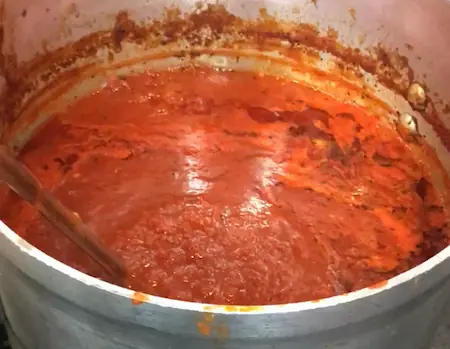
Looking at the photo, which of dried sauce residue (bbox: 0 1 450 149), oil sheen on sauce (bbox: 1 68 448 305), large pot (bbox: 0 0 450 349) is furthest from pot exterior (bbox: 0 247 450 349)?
dried sauce residue (bbox: 0 1 450 149)

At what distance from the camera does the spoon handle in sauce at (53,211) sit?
66 centimetres

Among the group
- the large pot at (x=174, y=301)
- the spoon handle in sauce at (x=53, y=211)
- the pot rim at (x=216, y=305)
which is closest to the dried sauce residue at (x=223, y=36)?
the large pot at (x=174, y=301)

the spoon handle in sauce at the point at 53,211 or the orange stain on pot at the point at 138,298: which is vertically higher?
the spoon handle in sauce at the point at 53,211

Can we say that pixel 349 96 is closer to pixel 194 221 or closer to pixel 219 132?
pixel 219 132

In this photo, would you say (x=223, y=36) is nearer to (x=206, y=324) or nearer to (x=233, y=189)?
(x=233, y=189)

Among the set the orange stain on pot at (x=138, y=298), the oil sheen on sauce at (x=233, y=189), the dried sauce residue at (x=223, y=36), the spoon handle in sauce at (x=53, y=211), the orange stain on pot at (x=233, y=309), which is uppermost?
the dried sauce residue at (x=223, y=36)

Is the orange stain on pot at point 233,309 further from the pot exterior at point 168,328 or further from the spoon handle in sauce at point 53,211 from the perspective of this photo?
the spoon handle in sauce at point 53,211

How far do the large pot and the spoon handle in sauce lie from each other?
66mm

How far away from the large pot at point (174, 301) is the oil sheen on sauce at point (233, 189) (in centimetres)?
6

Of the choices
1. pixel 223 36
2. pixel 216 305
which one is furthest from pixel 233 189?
pixel 216 305

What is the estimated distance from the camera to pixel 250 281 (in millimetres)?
912

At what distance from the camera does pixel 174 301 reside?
55cm

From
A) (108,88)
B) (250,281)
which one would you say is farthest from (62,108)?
(250,281)

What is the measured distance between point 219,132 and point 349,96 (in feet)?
0.81
